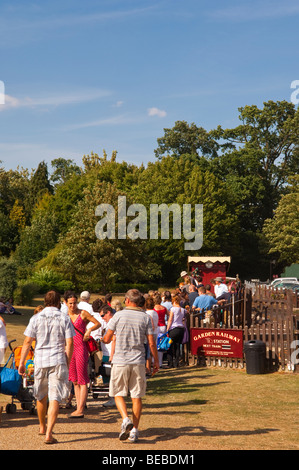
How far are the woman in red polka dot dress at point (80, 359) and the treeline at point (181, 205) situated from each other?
40440mm

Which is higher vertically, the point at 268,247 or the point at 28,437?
the point at 268,247

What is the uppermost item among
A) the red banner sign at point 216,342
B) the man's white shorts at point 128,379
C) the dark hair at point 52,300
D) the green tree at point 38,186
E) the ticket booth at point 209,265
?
the green tree at point 38,186

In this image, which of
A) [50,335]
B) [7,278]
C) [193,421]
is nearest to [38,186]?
[7,278]

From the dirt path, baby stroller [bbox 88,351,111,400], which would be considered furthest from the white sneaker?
baby stroller [bbox 88,351,111,400]

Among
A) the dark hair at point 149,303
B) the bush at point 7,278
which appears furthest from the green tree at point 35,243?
the dark hair at point 149,303

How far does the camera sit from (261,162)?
73.5 m

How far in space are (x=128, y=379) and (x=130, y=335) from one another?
577mm

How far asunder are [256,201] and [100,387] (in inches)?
2434

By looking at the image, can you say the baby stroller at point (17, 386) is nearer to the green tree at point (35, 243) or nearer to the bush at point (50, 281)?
the bush at point (50, 281)

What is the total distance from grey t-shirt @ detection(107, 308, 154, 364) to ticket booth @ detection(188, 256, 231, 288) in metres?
30.4

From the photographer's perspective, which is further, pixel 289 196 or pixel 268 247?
pixel 268 247

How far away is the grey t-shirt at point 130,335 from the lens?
317 inches

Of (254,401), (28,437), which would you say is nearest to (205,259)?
(254,401)

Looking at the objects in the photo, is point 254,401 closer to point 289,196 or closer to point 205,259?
point 205,259
